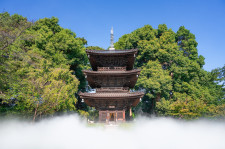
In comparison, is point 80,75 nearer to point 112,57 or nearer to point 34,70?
point 34,70

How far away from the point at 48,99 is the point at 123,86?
856 centimetres

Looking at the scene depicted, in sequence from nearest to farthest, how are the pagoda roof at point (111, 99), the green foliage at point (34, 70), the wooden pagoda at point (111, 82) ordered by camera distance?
the green foliage at point (34, 70) < the pagoda roof at point (111, 99) < the wooden pagoda at point (111, 82)

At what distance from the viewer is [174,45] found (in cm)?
2783

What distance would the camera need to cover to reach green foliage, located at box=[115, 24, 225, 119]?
24.3 m

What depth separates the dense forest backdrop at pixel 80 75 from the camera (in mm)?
15164

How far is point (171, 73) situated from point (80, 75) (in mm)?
17843

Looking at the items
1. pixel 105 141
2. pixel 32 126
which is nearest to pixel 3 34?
pixel 32 126

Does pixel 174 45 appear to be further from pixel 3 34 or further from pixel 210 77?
pixel 3 34

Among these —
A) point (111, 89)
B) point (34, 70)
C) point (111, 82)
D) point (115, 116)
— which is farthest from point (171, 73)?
point (34, 70)

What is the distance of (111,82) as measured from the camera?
54.8 ft

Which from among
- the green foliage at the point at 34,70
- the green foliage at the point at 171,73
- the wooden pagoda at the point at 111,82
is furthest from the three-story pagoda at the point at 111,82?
the green foliage at the point at 171,73

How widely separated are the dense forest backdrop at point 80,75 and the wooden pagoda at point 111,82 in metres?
4.42

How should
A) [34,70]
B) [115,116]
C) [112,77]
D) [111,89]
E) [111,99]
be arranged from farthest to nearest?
[34,70]
[111,89]
[112,77]
[115,116]
[111,99]

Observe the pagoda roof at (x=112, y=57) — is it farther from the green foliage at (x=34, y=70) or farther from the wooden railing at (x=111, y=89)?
the green foliage at (x=34, y=70)
